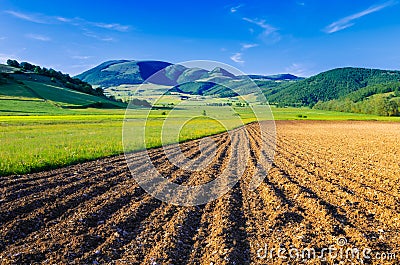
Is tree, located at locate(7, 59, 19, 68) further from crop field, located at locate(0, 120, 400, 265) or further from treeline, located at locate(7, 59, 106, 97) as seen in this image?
crop field, located at locate(0, 120, 400, 265)

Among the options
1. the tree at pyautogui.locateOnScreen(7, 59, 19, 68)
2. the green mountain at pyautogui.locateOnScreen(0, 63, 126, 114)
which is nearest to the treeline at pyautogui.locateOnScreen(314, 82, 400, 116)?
the green mountain at pyautogui.locateOnScreen(0, 63, 126, 114)

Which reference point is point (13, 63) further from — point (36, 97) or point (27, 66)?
point (36, 97)

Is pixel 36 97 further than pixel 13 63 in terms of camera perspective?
No

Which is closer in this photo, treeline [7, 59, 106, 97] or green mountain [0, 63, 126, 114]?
green mountain [0, 63, 126, 114]

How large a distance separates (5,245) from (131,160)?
1034cm

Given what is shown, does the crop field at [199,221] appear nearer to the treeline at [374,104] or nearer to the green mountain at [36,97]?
the green mountain at [36,97]

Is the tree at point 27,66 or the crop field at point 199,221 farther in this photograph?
Result: the tree at point 27,66

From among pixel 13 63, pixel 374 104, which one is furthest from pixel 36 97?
pixel 374 104

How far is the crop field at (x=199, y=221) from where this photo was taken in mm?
6047

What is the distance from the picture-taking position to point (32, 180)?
1191cm

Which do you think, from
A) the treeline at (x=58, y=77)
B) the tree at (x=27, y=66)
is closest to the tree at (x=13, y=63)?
the treeline at (x=58, y=77)

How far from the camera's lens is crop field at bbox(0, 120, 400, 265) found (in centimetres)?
605

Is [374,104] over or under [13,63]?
under

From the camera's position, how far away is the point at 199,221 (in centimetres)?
811
